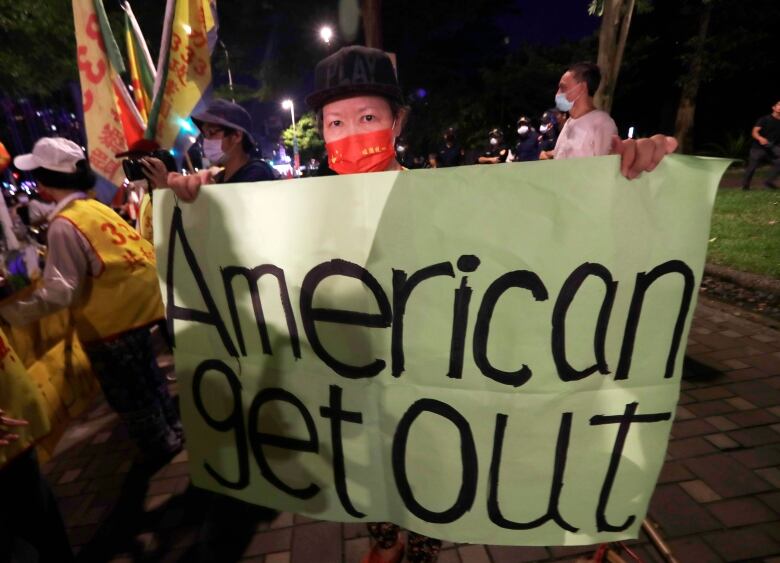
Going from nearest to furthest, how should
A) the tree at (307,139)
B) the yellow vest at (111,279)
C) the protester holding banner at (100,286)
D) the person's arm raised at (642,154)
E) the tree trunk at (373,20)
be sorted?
the person's arm raised at (642,154)
the protester holding banner at (100,286)
the yellow vest at (111,279)
the tree trunk at (373,20)
the tree at (307,139)

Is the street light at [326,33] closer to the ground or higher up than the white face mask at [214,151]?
higher up

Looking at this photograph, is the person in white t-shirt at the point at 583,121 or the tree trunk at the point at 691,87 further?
the tree trunk at the point at 691,87

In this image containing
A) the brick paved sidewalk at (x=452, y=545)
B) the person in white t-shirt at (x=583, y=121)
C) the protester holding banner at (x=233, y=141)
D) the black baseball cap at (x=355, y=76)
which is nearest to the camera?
the black baseball cap at (x=355, y=76)

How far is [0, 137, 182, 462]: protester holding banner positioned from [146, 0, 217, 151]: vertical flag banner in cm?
83

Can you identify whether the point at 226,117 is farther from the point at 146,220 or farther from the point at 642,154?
the point at 642,154

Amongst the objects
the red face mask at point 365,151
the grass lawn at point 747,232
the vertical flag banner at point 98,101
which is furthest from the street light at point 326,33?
the red face mask at point 365,151

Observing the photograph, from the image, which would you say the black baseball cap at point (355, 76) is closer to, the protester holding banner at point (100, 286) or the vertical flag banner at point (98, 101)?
the protester holding banner at point (100, 286)

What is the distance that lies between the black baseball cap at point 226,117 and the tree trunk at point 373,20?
7977mm

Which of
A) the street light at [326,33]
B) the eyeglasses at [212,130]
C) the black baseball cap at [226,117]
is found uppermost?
the street light at [326,33]

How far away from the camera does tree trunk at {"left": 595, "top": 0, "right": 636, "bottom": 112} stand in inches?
348

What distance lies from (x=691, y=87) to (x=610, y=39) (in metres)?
9.49

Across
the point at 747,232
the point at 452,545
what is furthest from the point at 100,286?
the point at 747,232

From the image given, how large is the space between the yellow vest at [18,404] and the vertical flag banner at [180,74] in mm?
1950

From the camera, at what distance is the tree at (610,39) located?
8.84 meters
